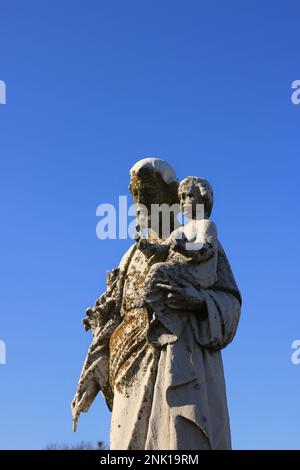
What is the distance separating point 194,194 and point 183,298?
1174 mm

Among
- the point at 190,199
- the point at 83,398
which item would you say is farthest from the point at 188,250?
the point at 83,398

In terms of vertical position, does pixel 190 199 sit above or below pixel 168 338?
above

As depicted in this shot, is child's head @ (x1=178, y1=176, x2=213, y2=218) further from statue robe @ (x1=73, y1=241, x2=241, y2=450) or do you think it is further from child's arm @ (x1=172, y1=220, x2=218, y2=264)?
statue robe @ (x1=73, y1=241, x2=241, y2=450)

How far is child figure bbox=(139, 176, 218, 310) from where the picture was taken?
9.46 m

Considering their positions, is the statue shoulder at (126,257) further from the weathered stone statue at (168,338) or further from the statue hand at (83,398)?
the statue hand at (83,398)

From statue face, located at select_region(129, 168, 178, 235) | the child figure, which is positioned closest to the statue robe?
the child figure

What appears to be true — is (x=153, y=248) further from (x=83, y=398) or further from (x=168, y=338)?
(x=83, y=398)

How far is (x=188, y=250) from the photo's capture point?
9.48m

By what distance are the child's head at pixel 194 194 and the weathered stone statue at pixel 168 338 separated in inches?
0.4

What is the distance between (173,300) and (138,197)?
4.85 feet

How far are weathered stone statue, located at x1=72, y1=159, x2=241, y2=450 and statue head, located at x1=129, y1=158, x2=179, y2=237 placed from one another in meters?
0.01
